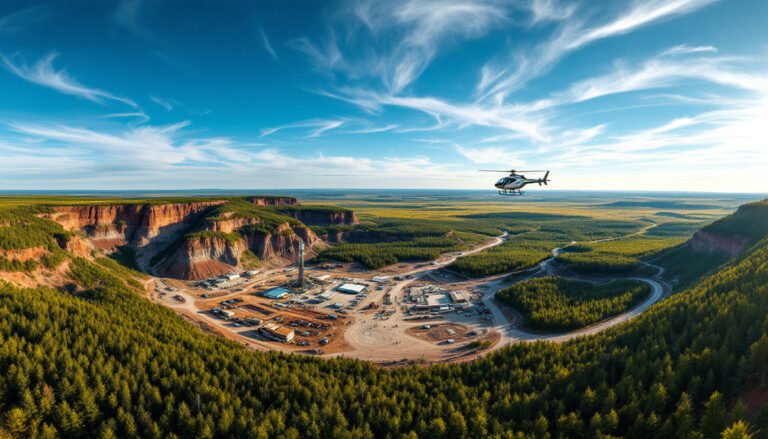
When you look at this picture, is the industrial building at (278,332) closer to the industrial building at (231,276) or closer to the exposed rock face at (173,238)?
the industrial building at (231,276)

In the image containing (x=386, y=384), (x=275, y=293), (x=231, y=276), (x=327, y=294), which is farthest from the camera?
(x=231, y=276)

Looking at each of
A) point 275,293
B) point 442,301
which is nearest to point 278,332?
point 275,293

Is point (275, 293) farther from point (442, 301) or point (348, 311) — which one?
point (442, 301)

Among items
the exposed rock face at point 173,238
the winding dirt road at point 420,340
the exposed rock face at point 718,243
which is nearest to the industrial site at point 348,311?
the winding dirt road at point 420,340

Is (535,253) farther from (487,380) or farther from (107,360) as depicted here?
(107,360)

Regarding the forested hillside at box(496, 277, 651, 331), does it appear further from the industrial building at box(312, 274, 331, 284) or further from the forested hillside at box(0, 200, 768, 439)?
the industrial building at box(312, 274, 331, 284)

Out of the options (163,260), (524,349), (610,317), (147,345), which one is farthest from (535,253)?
(163,260)

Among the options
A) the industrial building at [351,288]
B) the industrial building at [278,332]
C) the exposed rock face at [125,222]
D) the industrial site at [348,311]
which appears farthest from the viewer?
the exposed rock face at [125,222]
